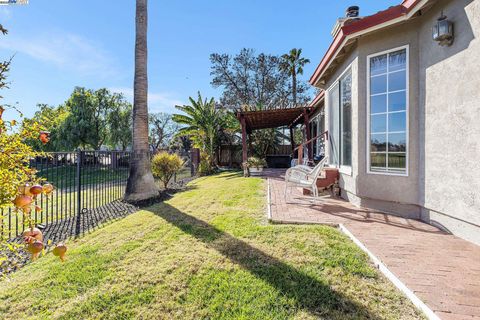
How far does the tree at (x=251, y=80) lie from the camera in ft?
103

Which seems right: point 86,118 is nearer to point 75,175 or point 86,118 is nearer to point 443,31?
point 75,175

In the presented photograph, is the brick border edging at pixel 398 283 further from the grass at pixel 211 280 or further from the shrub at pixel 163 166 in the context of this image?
the shrub at pixel 163 166

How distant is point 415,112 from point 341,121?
7.34 feet

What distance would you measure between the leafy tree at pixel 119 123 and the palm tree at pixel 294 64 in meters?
20.8

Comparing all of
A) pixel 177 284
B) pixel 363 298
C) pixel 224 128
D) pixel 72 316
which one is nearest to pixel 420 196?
pixel 363 298

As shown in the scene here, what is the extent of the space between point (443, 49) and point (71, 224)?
29.8 ft

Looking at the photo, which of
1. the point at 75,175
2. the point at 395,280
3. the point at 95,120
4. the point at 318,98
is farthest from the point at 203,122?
the point at 95,120

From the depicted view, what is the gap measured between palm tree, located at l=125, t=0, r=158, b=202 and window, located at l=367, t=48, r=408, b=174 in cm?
746

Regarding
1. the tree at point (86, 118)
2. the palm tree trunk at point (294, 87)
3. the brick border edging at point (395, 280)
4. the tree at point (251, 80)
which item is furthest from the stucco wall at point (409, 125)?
the tree at point (86, 118)

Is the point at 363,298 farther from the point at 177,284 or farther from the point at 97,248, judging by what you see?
the point at 97,248

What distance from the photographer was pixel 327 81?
29.9ft

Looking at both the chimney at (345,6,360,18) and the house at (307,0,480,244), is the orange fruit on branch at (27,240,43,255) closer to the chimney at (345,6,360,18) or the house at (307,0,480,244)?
the house at (307,0,480,244)

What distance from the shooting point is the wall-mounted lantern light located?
4255 mm

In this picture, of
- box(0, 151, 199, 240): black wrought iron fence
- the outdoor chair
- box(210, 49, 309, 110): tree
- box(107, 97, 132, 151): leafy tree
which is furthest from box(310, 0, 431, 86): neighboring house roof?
box(107, 97, 132, 151): leafy tree
